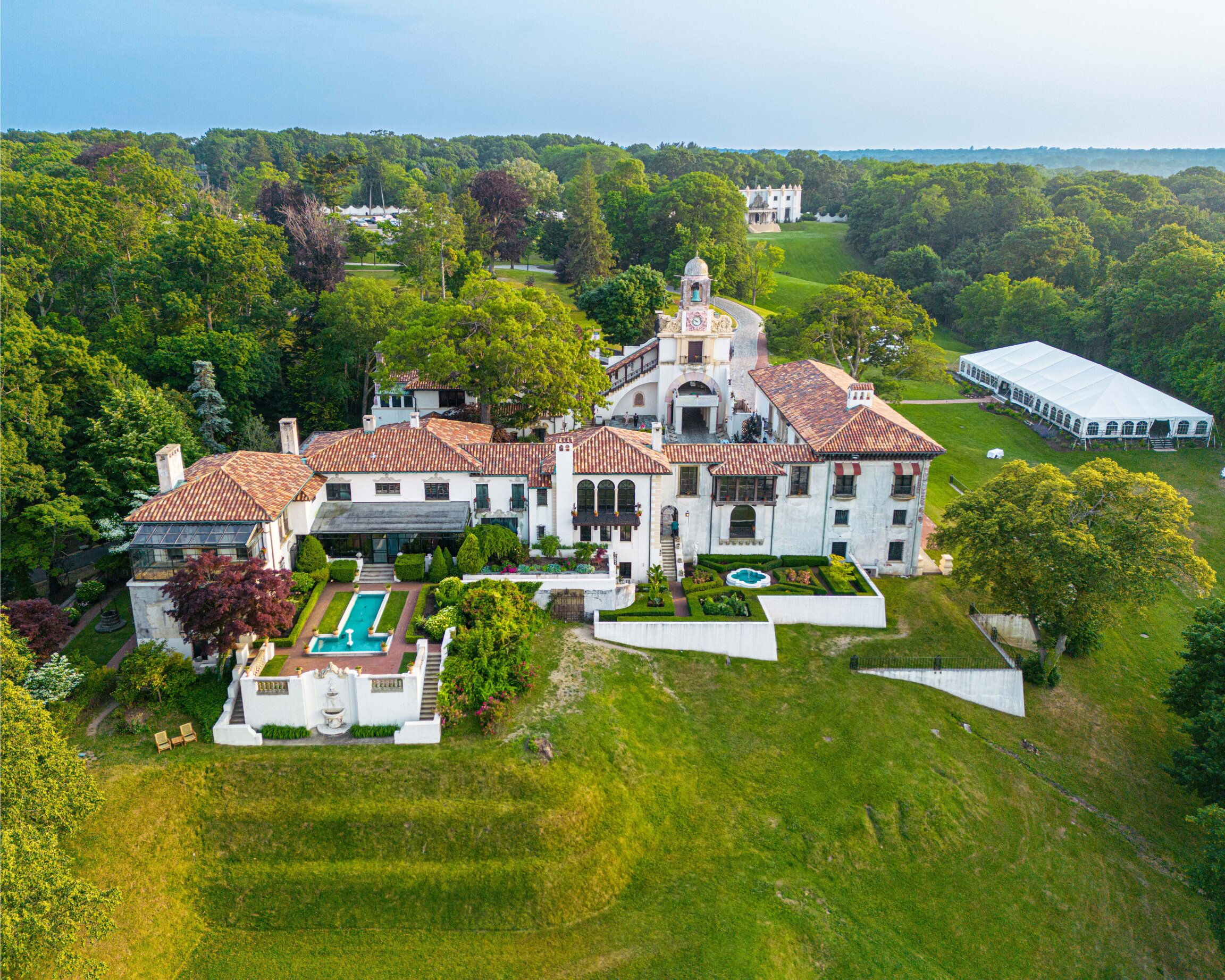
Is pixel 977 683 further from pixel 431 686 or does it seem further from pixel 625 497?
pixel 431 686

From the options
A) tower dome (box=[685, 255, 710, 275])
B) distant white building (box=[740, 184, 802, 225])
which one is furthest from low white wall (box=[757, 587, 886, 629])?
distant white building (box=[740, 184, 802, 225])

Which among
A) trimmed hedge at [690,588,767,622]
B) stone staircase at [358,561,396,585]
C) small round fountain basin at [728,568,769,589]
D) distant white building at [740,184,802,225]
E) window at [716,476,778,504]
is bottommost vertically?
trimmed hedge at [690,588,767,622]

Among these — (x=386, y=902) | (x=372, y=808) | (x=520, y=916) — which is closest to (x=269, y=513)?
(x=372, y=808)

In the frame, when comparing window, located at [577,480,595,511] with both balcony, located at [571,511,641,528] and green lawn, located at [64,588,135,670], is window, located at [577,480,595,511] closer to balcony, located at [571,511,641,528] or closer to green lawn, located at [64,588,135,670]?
balcony, located at [571,511,641,528]

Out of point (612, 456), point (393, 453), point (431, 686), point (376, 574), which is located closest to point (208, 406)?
point (393, 453)

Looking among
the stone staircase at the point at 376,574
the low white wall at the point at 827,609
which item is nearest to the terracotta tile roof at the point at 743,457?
the low white wall at the point at 827,609

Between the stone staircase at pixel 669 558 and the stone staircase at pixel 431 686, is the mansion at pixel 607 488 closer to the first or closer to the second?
the stone staircase at pixel 669 558
